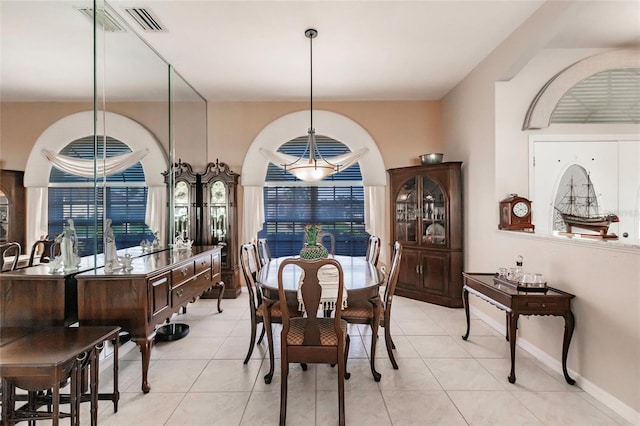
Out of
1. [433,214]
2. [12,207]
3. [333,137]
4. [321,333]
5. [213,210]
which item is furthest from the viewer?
[333,137]

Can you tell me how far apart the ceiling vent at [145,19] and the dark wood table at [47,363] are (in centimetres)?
260

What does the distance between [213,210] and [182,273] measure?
70.7 inches

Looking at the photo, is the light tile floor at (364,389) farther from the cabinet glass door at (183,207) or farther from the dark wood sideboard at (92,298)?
the cabinet glass door at (183,207)

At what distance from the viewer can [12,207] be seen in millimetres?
1945

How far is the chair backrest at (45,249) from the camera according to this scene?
2156mm

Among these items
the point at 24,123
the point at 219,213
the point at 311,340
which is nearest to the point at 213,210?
the point at 219,213

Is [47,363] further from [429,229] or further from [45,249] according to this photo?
[429,229]

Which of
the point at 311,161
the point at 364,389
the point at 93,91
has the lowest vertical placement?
the point at 364,389

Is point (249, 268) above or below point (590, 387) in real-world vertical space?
above

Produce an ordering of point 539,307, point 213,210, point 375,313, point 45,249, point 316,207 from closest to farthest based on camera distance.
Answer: point 45,249
point 539,307
point 375,313
point 213,210
point 316,207

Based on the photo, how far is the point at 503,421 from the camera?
1.97 meters

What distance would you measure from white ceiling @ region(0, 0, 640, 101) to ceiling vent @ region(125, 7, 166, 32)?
5 cm

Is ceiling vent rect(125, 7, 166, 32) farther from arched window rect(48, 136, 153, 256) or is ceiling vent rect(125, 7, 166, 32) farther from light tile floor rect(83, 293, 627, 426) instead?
light tile floor rect(83, 293, 627, 426)

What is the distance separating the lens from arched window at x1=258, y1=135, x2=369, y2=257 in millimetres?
5078
